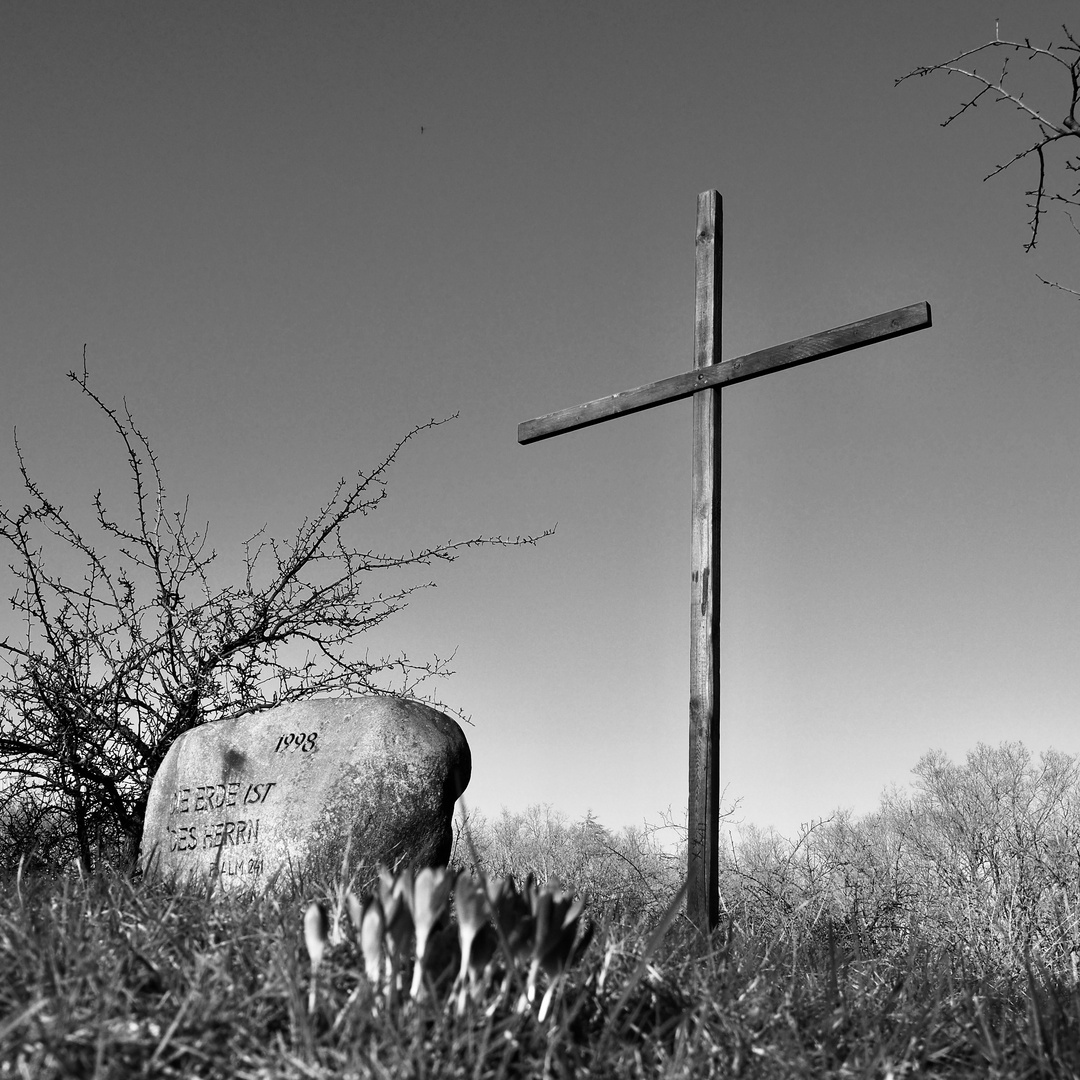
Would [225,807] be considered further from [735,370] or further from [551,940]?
[551,940]

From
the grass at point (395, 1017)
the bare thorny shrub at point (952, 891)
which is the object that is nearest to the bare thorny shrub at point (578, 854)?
the bare thorny shrub at point (952, 891)

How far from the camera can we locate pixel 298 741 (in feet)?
19.2

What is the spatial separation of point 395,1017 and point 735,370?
15.3 feet

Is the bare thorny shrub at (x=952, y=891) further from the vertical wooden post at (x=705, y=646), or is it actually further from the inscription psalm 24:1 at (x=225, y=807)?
the inscription psalm 24:1 at (x=225, y=807)

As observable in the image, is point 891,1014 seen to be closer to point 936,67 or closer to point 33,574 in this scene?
point 936,67

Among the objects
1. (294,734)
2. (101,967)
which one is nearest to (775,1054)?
(101,967)

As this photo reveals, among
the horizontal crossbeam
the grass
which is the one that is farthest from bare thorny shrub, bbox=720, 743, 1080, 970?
the horizontal crossbeam

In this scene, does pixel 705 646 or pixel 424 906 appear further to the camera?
pixel 705 646

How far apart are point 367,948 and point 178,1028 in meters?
0.38

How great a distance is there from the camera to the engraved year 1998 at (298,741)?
5809 millimetres

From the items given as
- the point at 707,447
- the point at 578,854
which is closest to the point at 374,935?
the point at 707,447

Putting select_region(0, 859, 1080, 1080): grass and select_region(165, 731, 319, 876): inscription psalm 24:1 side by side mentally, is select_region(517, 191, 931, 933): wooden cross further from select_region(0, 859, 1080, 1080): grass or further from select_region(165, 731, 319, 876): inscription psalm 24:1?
select_region(0, 859, 1080, 1080): grass

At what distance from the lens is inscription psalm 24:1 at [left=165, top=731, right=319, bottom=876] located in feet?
19.0

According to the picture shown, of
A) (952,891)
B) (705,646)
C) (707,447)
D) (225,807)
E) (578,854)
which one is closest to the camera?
(705,646)
